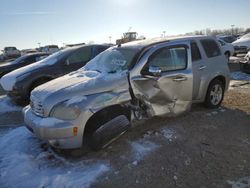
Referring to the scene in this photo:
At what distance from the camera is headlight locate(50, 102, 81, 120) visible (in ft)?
11.4

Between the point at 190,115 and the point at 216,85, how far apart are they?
993 millimetres

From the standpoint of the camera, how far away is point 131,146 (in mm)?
4039

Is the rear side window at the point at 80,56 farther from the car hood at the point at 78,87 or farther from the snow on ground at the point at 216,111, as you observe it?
the snow on ground at the point at 216,111

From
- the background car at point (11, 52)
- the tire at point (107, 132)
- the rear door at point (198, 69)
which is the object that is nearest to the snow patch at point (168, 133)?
the tire at point (107, 132)

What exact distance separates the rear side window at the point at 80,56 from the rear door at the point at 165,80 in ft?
11.8

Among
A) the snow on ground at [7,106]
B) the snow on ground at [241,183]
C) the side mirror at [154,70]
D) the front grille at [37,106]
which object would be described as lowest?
the snow on ground at [7,106]

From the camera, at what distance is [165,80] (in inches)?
175

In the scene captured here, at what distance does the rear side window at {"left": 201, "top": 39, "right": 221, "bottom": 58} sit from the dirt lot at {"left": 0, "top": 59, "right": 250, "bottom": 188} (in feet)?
4.85

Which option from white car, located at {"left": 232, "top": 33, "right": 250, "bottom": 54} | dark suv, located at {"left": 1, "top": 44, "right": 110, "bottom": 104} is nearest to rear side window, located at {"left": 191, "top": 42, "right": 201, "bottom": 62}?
dark suv, located at {"left": 1, "top": 44, "right": 110, "bottom": 104}

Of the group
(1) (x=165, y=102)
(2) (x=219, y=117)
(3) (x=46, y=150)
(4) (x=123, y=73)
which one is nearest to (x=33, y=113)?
(3) (x=46, y=150)

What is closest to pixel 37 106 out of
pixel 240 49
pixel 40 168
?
pixel 40 168

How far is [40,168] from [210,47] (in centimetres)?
429

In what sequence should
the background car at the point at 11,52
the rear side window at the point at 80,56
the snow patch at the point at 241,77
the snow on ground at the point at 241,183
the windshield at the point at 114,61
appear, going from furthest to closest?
1. the background car at the point at 11,52
2. the snow patch at the point at 241,77
3. the rear side window at the point at 80,56
4. the windshield at the point at 114,61
5. the snow on ground at the point at 241,183

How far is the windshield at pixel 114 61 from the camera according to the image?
441cm
